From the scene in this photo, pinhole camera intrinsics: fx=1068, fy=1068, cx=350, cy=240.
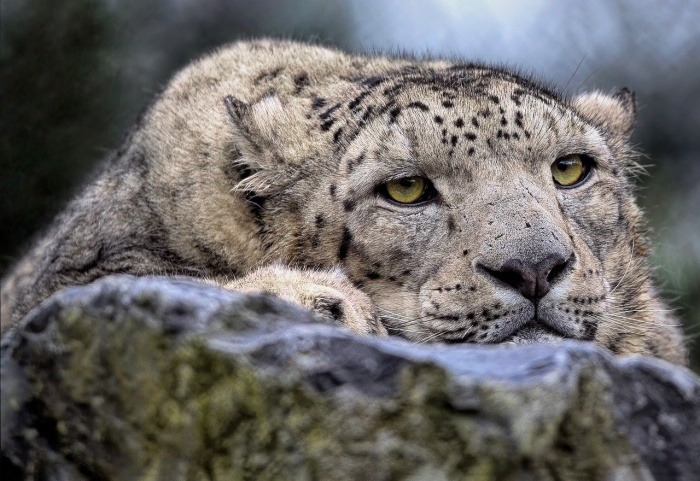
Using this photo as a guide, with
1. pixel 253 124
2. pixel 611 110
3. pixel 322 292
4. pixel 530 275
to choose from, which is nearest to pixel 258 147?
pixel 253 124

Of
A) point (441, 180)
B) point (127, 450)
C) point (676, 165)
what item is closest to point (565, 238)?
point (441, 180)

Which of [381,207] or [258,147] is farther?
[258,147]

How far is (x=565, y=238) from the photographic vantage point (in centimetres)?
440

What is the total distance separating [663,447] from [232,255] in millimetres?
2912

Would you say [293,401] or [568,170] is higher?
[568,170]

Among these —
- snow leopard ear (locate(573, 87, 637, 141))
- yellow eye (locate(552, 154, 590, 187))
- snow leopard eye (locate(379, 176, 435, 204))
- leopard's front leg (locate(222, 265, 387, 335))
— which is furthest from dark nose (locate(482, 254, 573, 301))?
snow leopard ear (locate(573, 87, 637, 141))

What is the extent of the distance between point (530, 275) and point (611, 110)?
2298mm

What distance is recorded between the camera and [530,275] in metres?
4.17

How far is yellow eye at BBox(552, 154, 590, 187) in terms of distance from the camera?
505 centimetres

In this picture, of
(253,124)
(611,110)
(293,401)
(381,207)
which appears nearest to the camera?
(293,401)

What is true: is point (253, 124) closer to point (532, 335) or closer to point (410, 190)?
point (410, 190)

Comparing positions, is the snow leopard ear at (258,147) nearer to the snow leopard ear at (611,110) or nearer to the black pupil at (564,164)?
the black pupil at (564,164)

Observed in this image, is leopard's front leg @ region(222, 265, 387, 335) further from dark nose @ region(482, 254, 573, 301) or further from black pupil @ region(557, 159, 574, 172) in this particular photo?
black pupil @ region(557, 159, 574, 172)

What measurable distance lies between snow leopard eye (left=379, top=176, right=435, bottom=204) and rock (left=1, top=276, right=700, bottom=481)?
192 centimetres
